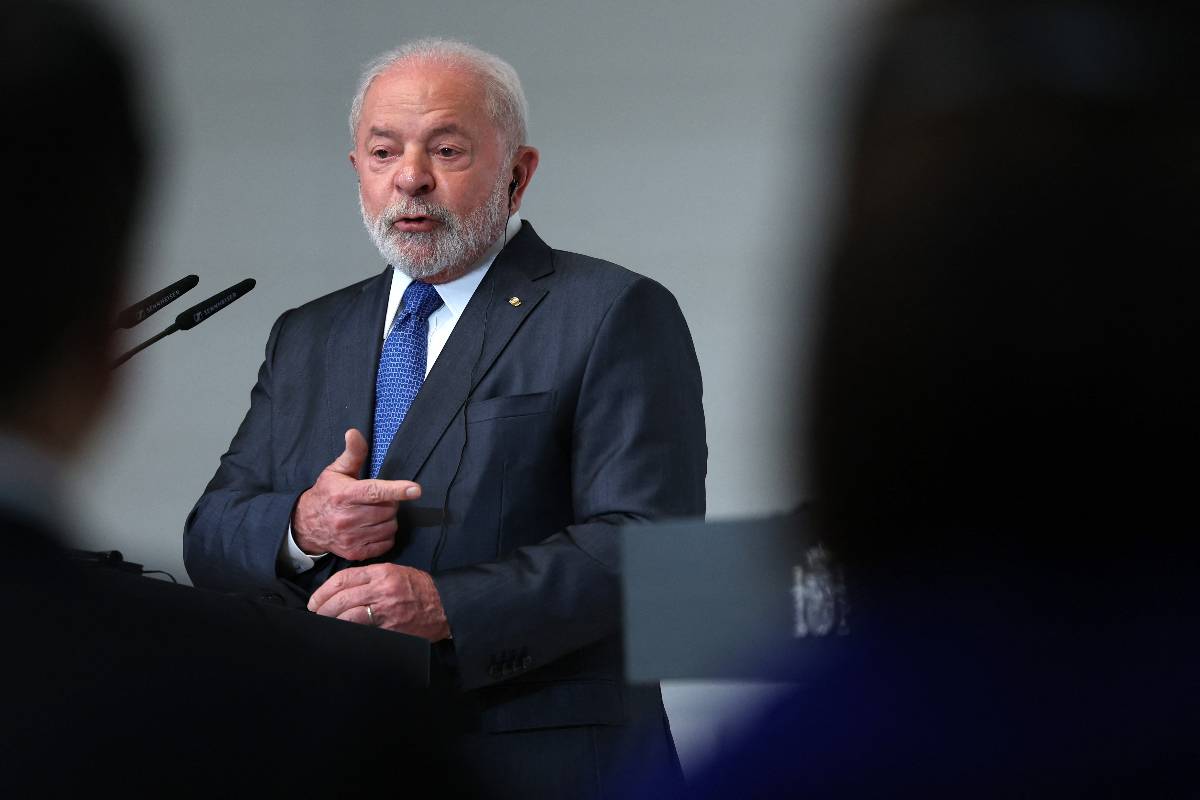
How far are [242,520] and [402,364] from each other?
1.03ft

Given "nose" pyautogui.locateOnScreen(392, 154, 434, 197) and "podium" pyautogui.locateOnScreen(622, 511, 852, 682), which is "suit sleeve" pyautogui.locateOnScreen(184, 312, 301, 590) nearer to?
"nose" pyautogui.locateOnScreen(392, 154, 434, 197)

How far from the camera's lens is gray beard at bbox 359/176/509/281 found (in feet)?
7.21

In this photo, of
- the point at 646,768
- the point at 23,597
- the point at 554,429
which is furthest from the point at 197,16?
the point at 23,597

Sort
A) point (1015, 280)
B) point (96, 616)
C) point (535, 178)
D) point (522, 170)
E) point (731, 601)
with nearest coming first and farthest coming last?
point (1015, 280)
point (96, 616)
point (731, 601)
point (522, 170)
point (535, 178)

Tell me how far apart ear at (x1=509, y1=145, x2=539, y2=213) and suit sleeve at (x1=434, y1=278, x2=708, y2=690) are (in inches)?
13.1

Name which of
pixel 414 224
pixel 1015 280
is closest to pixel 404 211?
pixel 414 224

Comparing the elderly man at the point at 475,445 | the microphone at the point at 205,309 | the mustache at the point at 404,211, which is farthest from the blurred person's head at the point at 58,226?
the mustache at the point at 404,211

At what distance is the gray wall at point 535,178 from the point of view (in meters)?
2.39

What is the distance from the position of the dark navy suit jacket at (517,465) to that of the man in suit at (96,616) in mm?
612

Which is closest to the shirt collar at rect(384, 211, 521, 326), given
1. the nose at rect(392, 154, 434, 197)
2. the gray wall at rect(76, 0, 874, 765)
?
the nose at rect(392, 154, 434, 197)

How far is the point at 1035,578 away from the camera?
0.74 metres

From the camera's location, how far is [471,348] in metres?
2.06

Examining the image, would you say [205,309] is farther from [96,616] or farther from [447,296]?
[96,616]

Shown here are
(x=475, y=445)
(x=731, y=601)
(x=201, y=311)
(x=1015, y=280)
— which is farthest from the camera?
(x=201, y=311)
